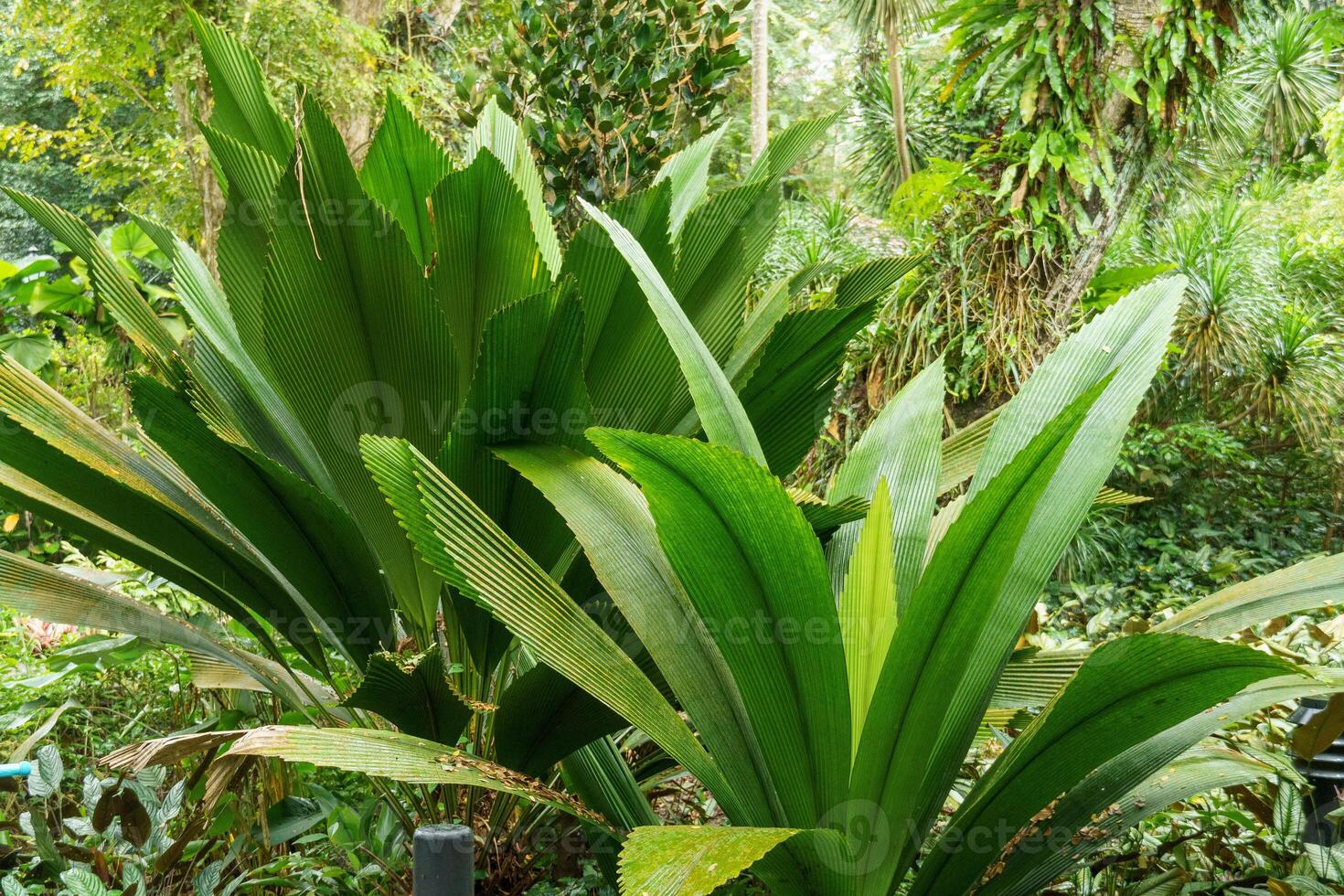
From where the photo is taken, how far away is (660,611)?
86cm

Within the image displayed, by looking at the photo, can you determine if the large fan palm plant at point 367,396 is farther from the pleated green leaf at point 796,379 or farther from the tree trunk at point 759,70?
the tree trunk at point 759,70

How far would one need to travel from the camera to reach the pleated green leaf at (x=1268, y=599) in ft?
2.89

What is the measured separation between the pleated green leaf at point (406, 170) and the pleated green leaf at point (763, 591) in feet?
1.85

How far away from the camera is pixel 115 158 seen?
22.9ft

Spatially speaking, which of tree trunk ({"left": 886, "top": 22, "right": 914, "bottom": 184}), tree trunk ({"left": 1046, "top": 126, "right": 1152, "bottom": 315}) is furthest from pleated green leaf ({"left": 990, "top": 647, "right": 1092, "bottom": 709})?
tree trunk ({"left": 886, "top": 22, "right": 914, "bottom": 184})

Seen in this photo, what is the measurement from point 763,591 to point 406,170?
706 mm

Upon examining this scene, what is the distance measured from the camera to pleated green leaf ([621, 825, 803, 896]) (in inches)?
23.4

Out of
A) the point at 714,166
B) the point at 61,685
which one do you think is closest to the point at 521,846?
the point at 61,685

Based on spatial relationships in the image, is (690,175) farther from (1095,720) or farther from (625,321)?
(1095,720)

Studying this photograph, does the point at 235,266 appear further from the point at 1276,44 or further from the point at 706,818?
the point at 1276,44

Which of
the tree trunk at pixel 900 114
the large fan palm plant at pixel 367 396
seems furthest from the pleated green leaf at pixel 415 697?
the tree trunk at pixel 900 114

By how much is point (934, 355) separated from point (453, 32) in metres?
5.93

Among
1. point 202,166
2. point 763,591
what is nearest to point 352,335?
point 763,591

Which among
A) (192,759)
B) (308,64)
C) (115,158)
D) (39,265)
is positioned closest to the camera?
(192,759)
